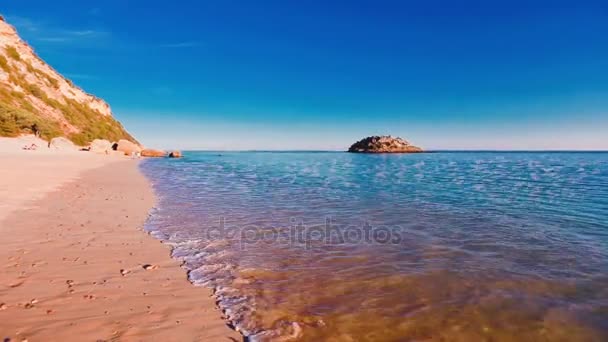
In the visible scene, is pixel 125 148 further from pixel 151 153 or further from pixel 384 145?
pixel 384 145

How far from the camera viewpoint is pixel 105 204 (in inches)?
481

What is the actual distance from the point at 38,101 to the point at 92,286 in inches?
3074

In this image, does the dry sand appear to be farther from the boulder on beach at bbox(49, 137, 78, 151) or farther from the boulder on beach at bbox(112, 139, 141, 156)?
the boulder on beach at bbox(112, 139, 141, 156)

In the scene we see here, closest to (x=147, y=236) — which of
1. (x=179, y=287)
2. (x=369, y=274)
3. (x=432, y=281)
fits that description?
(x=179, y=287)

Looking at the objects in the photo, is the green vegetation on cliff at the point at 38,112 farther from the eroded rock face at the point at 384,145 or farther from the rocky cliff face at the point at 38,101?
the eroded rock face at the point at 384,145

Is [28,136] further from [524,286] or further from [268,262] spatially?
[524,286]

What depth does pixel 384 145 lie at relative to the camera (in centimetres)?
16788

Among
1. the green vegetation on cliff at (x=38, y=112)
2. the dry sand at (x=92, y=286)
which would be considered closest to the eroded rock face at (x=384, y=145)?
the green vegetation on cliff at (x=38, y=112)

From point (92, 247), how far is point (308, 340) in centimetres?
575

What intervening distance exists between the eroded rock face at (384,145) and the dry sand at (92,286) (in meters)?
166

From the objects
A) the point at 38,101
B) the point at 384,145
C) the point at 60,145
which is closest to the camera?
the point at 60,145

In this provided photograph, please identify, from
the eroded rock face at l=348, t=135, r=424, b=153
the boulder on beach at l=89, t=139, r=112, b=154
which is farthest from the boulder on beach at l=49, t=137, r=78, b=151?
the eroded rock face at l=348, t=135, r=424, b=153

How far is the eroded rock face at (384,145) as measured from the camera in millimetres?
Result: 168625

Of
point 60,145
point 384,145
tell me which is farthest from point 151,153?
point 384,145
